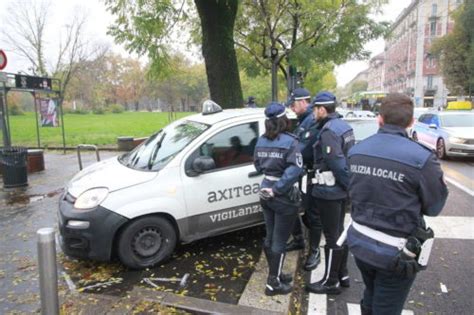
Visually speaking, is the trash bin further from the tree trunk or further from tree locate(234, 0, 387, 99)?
tree locate(234, 0, 387, 99)

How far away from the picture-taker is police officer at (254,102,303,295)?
342 cm

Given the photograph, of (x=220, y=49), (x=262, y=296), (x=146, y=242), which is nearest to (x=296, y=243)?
(x=262, y=296)

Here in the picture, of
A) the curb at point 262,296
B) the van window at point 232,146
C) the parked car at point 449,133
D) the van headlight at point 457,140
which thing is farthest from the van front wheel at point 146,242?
the van headlight at point 457,140

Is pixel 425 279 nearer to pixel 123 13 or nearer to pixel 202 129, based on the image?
pixel 202 129

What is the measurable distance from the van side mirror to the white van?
0.01 m

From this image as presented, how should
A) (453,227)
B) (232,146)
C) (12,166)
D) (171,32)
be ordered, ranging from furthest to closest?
(171,32) → (12,166) → (453,227) → (232,146)

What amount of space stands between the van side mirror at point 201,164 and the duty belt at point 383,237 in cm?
A: 219

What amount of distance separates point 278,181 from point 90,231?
2.05m

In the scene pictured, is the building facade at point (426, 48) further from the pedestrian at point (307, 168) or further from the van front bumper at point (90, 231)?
the van front bumper at point (90, 231)

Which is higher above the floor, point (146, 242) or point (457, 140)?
point (457, 140)

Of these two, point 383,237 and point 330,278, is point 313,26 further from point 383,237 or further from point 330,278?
point 383,237

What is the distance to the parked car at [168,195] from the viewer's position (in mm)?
4074

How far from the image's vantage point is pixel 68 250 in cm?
415

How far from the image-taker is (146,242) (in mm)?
4285
